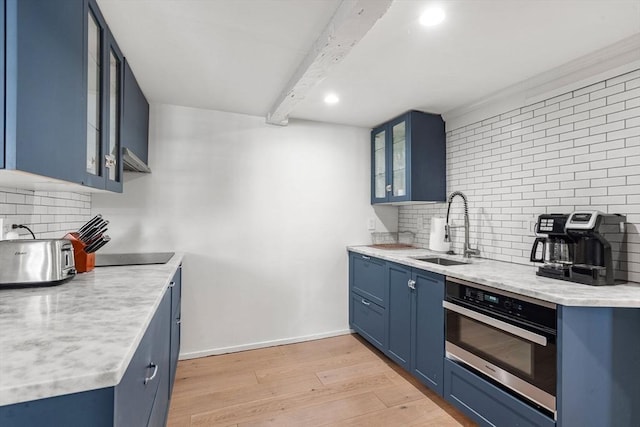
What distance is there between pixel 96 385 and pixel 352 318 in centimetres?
284

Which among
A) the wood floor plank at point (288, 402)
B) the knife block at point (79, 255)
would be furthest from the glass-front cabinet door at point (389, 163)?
the knife block at point (79, 255)

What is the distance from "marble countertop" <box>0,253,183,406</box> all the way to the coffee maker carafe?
2014 mm

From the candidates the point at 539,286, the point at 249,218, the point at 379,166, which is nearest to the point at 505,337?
the point at 539,286

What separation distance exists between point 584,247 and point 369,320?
1.81 metres

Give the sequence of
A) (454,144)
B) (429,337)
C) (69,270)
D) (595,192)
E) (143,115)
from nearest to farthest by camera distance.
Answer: (69,270) < (595,192) < (429,337) < (143,115) < (454,144)

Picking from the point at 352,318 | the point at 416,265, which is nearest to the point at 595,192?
the point at 416,265

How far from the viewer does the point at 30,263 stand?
48.9 inches

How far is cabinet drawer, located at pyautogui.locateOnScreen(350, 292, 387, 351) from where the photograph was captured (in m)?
2.71

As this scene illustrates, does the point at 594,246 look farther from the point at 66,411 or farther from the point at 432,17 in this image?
the point at 66,411

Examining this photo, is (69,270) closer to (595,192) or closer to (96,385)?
(96,385)

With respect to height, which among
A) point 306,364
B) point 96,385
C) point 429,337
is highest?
point 96,385

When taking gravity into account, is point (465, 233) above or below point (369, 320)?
above

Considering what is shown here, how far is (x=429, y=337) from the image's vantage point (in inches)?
84.6

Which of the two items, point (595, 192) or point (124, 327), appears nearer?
point (124, 327)
